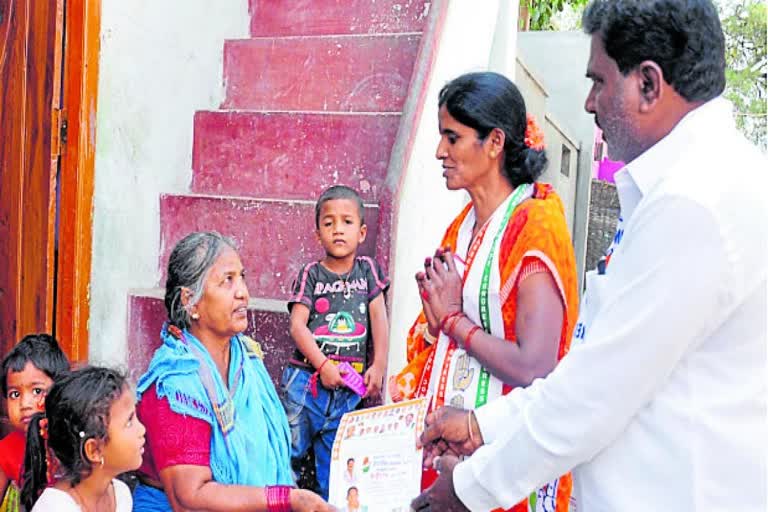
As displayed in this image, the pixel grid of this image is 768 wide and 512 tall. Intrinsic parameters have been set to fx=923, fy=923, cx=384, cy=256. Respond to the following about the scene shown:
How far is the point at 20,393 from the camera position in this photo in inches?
127

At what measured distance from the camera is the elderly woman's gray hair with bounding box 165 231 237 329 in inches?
111

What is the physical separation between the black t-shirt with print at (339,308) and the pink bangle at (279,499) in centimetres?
128

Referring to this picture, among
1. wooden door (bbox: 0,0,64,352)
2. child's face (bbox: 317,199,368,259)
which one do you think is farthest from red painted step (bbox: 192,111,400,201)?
wooden door (bbox: 0,0,64,352)

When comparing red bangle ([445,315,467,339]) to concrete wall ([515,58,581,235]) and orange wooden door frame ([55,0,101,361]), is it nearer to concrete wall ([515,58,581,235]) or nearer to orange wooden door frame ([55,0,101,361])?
orange wooden door frame ([55,0,101,361])

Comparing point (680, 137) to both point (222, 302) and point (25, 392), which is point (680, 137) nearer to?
point (222, 302)

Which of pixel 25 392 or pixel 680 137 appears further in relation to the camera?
pixel 25 392

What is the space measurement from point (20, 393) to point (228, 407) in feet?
3.05

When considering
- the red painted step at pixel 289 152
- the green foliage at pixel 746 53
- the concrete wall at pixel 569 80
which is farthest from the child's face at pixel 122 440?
the green foliage at pixel 746 53

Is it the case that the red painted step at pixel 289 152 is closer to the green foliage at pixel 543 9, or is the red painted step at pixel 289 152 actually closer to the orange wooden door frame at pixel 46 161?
the orange wooden door frame at pixel 46 161

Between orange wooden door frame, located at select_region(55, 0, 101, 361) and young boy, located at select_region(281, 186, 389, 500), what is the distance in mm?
899

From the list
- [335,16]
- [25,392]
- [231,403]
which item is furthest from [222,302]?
[335,16]

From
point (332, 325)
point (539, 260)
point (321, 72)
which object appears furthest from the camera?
point (321, 72)

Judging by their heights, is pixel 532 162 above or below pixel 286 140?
below

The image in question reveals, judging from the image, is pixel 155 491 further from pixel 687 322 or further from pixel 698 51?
pixel 698 51
